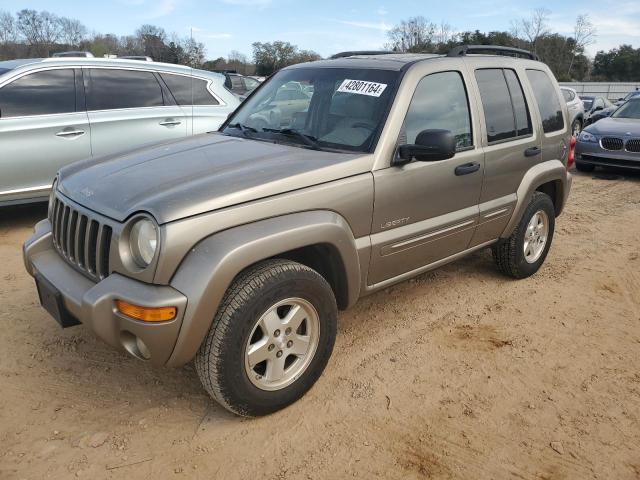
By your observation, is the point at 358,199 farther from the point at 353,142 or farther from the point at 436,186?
the point at 436,186

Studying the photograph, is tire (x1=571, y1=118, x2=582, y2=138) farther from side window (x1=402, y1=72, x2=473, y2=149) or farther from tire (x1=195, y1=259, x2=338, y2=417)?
tire (x1=195, y1=259, x2=338, y2=417)

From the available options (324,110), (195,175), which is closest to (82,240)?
(195,175)

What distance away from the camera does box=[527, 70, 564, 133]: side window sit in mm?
4464

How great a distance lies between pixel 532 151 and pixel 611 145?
6391mm

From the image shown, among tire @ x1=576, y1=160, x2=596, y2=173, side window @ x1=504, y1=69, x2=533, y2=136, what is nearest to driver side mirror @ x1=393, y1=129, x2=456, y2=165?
side window @ x1=504, y1=69, x2=533, y2=136

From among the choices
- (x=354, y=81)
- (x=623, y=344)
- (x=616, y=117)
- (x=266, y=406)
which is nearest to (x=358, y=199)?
(x=354, y=81)

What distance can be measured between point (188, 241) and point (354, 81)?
1682mm

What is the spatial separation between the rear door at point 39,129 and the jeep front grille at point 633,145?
8617 mm

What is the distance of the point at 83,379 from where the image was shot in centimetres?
313

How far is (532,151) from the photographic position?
4.29 metres

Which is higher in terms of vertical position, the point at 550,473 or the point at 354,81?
the point at 354,81

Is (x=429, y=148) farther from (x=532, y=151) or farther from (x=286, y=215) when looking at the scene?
(x=532, y=151)

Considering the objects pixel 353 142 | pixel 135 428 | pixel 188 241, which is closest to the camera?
pixel 188 241

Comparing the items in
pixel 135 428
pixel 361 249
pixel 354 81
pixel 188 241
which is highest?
pixel 354 81
